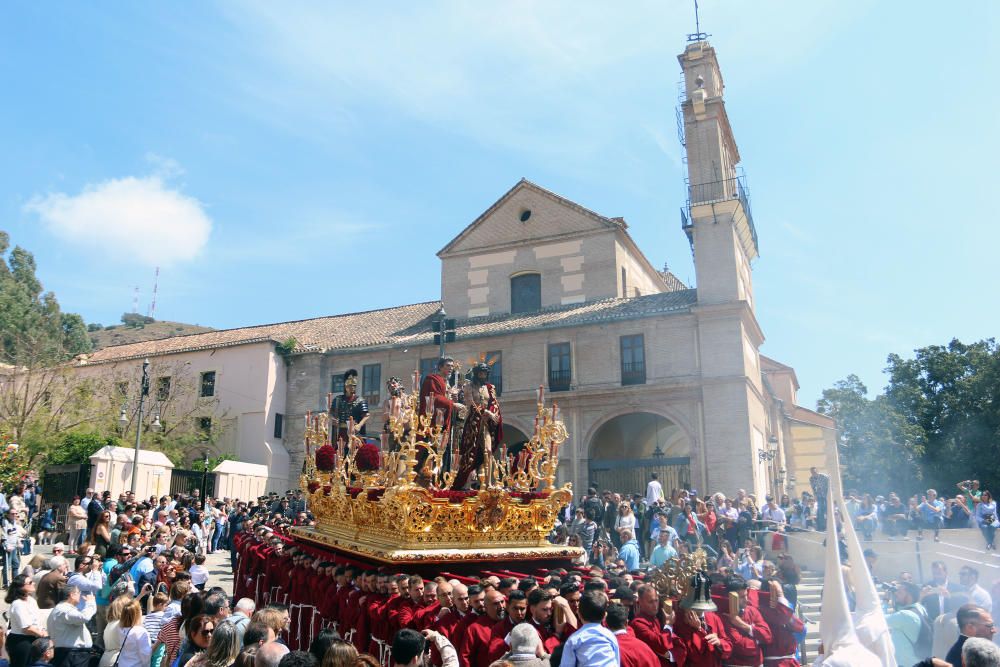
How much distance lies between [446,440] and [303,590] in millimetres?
2512

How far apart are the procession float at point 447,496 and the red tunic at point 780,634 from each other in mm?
2310

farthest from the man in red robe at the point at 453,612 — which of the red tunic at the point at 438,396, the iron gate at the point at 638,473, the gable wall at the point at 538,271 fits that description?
the gable wall at the point at 538,271

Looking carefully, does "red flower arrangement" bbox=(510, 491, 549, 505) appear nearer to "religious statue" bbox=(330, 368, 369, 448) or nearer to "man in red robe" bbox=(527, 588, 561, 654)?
"man in red robe" bbox=(527, 588, 561, 654)

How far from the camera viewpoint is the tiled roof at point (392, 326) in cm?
2609

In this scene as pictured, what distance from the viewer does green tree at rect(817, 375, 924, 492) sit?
3688cm

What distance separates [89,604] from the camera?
742cm

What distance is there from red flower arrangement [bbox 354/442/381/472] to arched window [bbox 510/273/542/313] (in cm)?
2071

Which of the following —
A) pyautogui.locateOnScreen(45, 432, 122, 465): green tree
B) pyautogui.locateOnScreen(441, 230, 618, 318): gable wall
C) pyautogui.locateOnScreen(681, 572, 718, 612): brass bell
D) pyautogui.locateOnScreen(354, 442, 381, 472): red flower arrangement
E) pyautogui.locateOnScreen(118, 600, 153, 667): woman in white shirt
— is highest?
pyautogui.locateOnScreen(441, 230, 618, 318): gable wall

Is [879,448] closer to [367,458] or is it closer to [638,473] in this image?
[638,473]

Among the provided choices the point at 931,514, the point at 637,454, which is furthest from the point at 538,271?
the point at 931,514

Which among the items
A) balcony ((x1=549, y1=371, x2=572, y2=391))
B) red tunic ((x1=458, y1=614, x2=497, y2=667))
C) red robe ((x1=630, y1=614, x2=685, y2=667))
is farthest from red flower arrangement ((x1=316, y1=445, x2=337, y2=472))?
balcony ((x1=549, y1=371, x2=572, y2=391))

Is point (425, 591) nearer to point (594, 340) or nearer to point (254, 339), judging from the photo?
point (594, 340)

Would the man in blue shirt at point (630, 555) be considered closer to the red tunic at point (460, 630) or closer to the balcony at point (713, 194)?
the red tunic at point (460, 630)

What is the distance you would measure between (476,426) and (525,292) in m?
21.9
